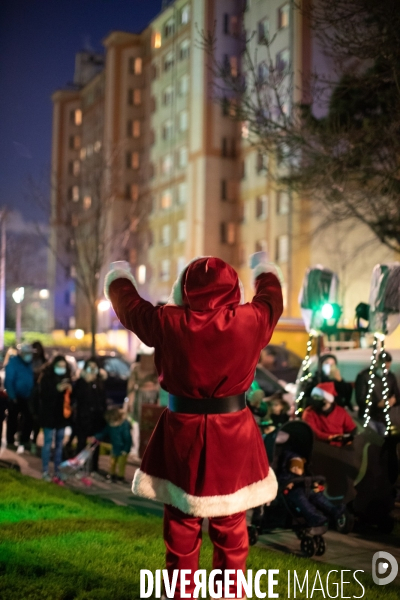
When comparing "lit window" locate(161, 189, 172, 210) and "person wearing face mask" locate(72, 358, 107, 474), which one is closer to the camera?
"person wearing face mask" locate(72, 358, 107, 474)

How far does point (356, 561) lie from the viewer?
615 centimetres

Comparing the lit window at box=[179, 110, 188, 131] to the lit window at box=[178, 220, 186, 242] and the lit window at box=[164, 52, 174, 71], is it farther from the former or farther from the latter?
the lit window at box=[178, 220, 186, 242]

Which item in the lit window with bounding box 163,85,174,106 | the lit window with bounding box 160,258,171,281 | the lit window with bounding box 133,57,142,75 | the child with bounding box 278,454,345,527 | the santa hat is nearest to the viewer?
the child with bounding box 278,454,345,527

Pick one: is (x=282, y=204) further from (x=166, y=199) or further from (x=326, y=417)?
(x=326, y=417)

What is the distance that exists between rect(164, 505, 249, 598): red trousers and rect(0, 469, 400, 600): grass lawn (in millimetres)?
959

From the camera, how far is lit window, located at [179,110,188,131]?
1831 inches

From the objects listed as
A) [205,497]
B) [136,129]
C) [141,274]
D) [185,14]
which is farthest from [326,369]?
[136,129]

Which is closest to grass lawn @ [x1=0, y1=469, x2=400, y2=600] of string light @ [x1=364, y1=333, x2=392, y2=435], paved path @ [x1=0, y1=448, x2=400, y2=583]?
paved path @ [x1=0, y1=448, x2=400, y2=583]

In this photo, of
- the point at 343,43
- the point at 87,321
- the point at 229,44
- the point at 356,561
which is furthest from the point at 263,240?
the point at 356,561

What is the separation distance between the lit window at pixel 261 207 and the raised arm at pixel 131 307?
3673 cm

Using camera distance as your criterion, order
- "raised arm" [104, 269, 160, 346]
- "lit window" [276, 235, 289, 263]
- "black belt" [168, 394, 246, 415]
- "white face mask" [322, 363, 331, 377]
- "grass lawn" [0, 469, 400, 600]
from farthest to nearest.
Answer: "lit window" [276, 235, 289, 263]
"white face mask" [322, 363, 331, 377]
"grass lawn" [0, 469, 400, 600]
"raised arm" [104, 269, 160, 346]
"black belt" [168, 394, 246, 415]

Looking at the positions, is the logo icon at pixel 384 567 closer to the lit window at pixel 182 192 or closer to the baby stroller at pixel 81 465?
the baby stroller at pixel 81 465

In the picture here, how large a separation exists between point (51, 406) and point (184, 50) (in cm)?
4051

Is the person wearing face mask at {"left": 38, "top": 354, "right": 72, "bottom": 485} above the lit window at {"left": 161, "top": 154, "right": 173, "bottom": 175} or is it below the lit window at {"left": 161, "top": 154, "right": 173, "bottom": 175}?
below
